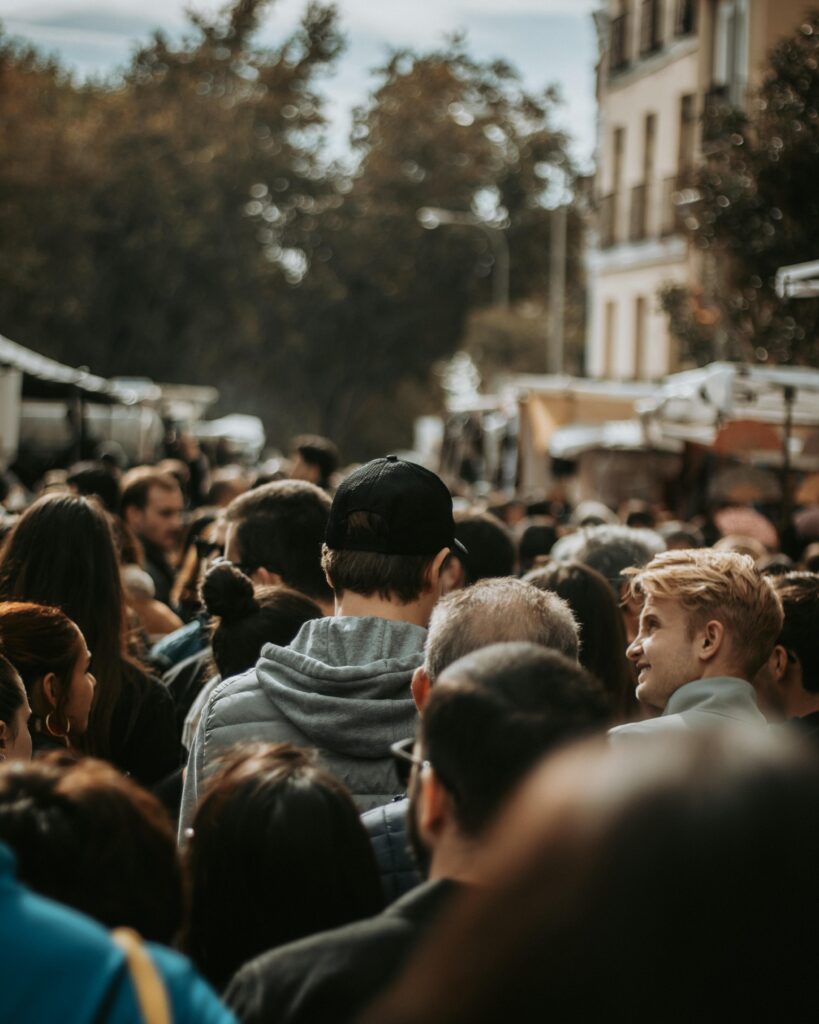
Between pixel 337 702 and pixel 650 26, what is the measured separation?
31585mm

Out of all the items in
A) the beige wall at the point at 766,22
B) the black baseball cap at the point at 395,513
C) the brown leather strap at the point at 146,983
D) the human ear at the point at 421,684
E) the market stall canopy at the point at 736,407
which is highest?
the beige wall at the point at 766,22

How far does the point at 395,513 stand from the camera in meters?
3.78

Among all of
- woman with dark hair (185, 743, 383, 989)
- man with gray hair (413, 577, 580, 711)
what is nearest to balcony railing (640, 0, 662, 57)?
man with gray hair (413, 577, 580, 711)

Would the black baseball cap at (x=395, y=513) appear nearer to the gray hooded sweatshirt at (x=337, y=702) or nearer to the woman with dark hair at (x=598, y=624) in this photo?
the gray hooded sweatshirt at (x=337, y=702)

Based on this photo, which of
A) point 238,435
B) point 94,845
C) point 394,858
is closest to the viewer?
point 94,845

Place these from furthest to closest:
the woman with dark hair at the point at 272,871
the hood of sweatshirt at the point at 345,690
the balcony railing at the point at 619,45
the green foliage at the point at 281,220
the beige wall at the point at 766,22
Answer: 1. the green foliage at the point at 281,220
2. the balcony railing at the point at 619,45
3. the beige wall at the point at 766,22
4. the hood of sweatshirt at the point at 345,690
5. the woman with dark hair at the point at 272,871

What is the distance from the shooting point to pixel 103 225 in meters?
51.7

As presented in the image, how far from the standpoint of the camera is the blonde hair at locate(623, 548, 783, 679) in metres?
4.08

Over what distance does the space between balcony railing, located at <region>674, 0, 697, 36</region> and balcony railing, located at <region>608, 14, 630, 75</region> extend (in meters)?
4.02

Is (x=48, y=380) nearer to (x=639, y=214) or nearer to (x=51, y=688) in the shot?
(x=51, y=688)

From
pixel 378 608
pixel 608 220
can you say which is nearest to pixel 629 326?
pixel 608 220

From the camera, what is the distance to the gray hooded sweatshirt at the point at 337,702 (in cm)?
353

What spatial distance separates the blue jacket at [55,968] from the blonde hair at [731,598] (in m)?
2.64

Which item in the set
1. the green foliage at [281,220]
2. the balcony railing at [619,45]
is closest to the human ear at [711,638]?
the balcony railing at [619,45]
